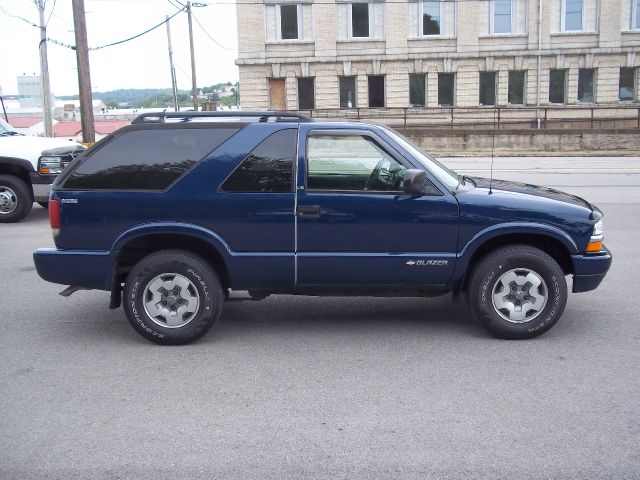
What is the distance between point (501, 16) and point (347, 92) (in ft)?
32.8

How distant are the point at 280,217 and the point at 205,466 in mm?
2261

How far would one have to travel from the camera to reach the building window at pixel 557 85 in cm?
4191

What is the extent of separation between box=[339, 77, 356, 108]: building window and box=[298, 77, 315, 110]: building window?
175 centimetres

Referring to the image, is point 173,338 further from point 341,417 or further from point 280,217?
point 341,417

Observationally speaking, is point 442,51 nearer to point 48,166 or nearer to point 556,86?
point 556,86

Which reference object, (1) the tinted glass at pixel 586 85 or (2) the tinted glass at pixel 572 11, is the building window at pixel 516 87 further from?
(2) the tinted glass at pixel 572 11

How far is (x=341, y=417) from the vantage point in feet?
14.0

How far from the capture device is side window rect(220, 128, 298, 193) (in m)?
5.52

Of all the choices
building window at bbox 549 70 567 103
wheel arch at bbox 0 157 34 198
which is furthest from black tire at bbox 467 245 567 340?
building window at bbox 549 70 567 103

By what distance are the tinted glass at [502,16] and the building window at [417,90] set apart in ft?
16.6

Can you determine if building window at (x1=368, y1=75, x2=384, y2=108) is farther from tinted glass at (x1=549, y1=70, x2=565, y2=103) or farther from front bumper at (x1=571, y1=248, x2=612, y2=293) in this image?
front bumper at (x1=571, y1=248, x2=612, y2=293)

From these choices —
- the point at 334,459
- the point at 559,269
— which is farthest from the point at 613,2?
the point at 334,459

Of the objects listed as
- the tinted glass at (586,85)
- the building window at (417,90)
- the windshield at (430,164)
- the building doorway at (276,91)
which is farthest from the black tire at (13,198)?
the tinted glass at (586,85)

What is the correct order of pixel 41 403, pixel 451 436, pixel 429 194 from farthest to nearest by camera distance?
pixel 429 194 → pixel 41 403 → pixel 451 436
